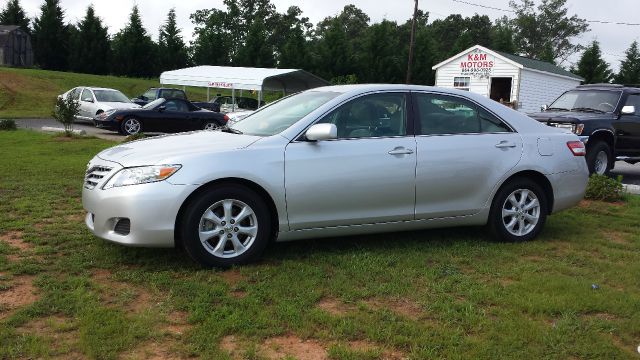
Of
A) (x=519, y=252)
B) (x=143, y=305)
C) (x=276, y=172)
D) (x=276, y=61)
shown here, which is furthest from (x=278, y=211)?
(x=276, y=61)

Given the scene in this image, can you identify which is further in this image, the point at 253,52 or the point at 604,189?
the point at 253,52

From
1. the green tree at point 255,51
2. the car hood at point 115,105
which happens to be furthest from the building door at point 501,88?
the car hood at point 115,105

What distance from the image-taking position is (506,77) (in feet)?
103

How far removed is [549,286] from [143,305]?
297 cm

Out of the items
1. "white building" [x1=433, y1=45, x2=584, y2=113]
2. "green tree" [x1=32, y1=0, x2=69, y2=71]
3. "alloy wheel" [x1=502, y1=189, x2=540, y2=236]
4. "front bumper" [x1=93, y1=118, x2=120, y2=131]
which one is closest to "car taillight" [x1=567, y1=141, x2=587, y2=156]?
"alloy wheel" [x1=502, y1=189, x2=540, y2=236]

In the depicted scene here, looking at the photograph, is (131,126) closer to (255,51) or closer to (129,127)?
(129,127)

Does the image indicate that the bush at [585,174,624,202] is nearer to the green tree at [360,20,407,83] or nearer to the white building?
the white building

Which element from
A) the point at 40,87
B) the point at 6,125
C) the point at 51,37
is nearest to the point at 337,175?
the point at 6,125

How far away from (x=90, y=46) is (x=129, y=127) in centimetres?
2904

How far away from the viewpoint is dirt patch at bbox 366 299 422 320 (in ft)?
13.2

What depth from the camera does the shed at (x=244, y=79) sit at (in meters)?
27.7

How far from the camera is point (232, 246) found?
16.1 ft

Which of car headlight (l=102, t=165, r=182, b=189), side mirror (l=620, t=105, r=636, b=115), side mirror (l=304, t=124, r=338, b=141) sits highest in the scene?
side mirror (l=620, t=105, r=636, b=115)

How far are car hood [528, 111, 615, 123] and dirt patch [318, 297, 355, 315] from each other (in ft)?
26.8
